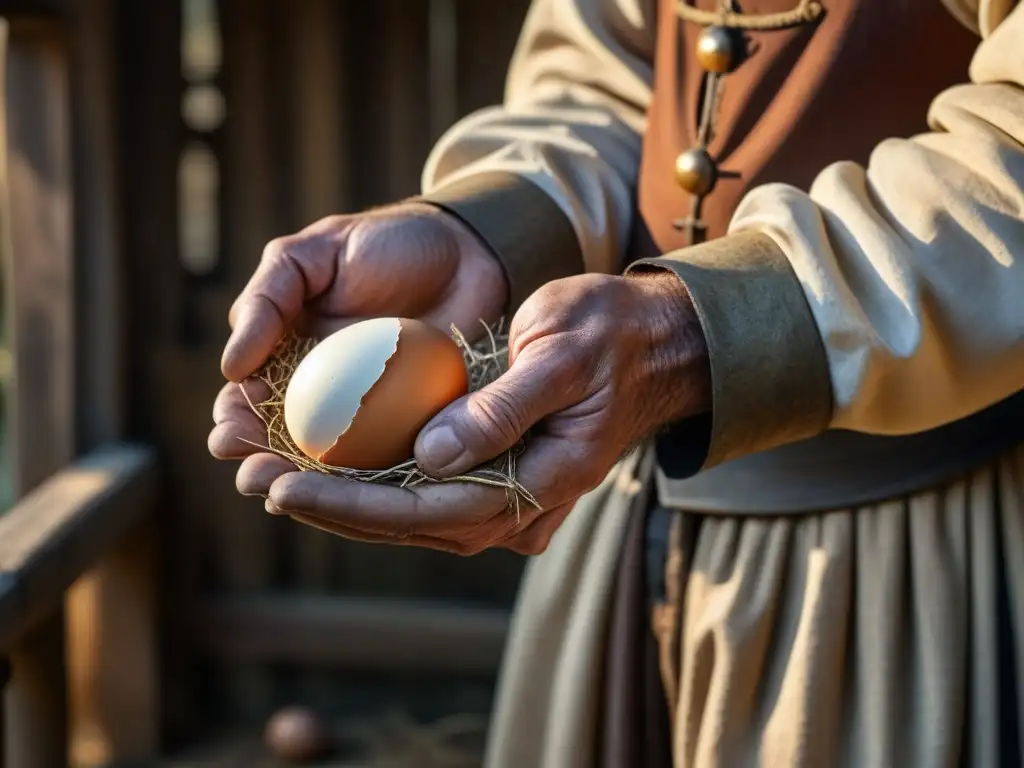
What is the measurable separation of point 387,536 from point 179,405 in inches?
62.1

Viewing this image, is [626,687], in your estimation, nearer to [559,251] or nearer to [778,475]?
[778,475]

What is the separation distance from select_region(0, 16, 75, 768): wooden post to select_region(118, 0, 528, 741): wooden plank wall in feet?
0.49

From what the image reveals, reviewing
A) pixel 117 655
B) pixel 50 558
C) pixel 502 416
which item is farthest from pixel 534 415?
pixel 117 655

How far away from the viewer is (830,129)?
1.09 metres

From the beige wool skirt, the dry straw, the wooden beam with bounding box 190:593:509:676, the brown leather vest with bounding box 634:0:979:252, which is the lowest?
the wooden beam with bounding box 190:593:509:676

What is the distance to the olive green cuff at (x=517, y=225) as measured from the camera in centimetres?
117

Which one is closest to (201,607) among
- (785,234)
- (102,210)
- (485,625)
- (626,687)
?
(485,625)

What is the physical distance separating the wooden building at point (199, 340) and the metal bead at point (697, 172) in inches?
48.2

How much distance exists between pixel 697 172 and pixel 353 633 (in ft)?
4.95

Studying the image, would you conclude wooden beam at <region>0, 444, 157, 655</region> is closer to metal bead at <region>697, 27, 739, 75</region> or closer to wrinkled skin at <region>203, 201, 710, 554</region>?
wrinkled skin at <region>203, 201, 710, 554</region>

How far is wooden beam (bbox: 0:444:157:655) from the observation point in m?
1.68

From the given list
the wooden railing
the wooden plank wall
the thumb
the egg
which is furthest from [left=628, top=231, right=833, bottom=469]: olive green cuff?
the wooden plank wall

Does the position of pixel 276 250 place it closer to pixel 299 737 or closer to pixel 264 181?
pixel 264 181

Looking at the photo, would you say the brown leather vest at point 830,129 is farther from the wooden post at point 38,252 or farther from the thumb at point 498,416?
the wooden post at point 38,252
